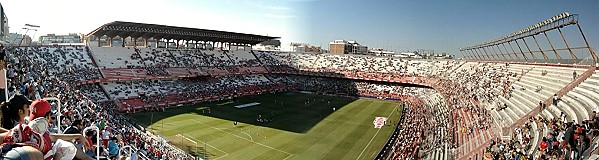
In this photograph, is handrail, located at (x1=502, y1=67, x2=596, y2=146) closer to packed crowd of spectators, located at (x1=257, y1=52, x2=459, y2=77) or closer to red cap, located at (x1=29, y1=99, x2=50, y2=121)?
red cap, located at (x1=29, y1=99, x2=50, y2=121)

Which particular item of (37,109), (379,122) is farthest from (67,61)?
(37,109)

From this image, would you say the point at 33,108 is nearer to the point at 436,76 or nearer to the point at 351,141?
the point at 351,141

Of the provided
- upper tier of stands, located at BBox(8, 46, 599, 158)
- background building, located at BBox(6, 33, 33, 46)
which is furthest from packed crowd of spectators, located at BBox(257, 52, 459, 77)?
background building, located at BBox(6, 33, 33, 46)

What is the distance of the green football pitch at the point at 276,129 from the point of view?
24922 mm

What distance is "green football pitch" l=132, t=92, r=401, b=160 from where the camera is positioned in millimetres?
24922

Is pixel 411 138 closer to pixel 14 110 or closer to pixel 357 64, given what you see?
pixel 14 110

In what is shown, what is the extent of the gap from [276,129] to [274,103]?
1392 cm

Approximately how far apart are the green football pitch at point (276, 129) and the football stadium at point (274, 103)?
155 millimetres

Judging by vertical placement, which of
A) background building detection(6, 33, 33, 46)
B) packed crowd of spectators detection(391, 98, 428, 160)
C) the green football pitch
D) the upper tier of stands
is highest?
background building detection(6, 33, 33, 46)

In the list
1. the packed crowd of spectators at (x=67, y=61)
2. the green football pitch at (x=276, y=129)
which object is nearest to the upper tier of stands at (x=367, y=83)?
the packed crowd of spectators at (x=67, y=61)

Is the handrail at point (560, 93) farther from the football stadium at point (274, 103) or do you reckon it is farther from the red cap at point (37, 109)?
the red cap at point (37, 109)

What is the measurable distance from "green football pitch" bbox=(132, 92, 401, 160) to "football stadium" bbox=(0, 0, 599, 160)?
0.15 meters

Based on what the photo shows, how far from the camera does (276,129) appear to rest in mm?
31547

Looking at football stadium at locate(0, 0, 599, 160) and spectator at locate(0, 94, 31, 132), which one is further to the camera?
football stadium at locate(0, 0, 599, 160)
